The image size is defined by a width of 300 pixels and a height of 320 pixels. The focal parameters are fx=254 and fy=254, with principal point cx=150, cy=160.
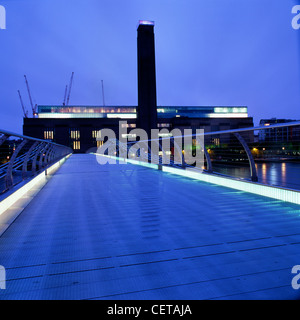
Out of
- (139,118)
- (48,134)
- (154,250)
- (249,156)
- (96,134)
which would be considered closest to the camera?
(154,250)

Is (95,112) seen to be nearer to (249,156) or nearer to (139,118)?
(139,118)

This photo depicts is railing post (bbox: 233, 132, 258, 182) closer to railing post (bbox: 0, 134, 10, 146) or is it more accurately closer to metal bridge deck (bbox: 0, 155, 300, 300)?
metal bridge deck (bbox: 0, 155, 300, 300)

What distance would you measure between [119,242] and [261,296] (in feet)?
3.08

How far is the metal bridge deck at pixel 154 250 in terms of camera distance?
3.81 ft

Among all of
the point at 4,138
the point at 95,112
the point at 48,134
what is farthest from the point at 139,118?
the point at 4,138

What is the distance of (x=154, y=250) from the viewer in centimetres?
158

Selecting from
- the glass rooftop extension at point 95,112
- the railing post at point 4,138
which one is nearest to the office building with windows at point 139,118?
the glass rooftop extension at point 95,112

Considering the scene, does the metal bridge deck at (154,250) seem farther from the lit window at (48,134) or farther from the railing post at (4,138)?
the lit window at (48,134)

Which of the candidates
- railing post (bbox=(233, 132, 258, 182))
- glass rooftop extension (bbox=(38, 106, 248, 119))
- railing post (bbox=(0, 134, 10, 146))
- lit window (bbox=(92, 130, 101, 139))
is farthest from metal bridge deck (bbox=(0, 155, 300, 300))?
glass rooftop extension (bbox=(38, 106, 248, 119))

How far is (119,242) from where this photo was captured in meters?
1.73

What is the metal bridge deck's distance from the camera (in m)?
1.16

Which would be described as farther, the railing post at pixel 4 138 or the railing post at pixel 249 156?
the railing post at pixel 249 156

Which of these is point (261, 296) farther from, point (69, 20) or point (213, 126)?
point (69, 20)
